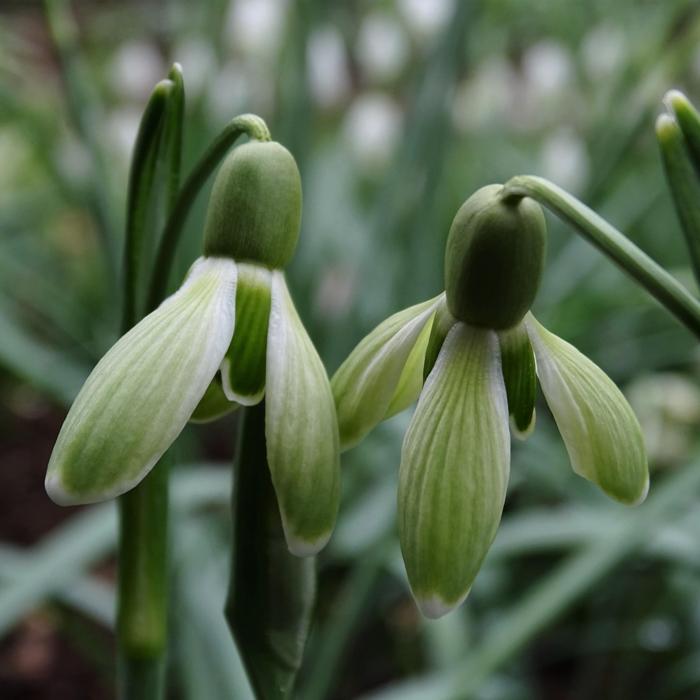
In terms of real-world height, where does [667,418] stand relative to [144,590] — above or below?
below

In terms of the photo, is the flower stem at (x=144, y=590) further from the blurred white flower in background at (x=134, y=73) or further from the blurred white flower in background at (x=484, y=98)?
the blurred white flower in background at (x=134, y=73)

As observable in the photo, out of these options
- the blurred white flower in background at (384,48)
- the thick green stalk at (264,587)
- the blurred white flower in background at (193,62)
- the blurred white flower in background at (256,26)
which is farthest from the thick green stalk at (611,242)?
the blurred white flower in background at (384,48)

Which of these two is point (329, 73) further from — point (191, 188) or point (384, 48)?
point (191, 188)

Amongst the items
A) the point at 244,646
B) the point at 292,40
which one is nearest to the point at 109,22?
the point at 292,40

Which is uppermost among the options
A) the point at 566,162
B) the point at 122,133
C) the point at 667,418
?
the point at 122,133

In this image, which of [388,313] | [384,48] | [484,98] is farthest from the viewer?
[384,48]

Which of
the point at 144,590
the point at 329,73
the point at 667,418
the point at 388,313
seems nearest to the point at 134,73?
the point at 329,73
